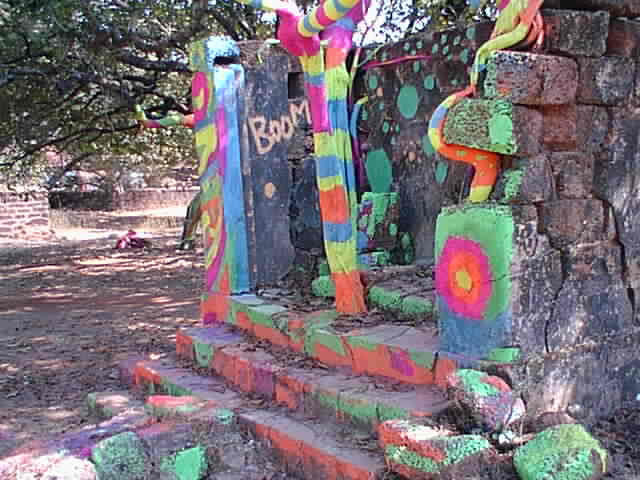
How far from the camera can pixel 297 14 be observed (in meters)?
3.55

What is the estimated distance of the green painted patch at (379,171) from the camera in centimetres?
501

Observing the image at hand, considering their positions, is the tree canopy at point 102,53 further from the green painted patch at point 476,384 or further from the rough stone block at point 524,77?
the green painted patch at point 476,384

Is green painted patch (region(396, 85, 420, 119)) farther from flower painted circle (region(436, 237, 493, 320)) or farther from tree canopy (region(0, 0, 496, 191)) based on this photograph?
tree canopy (region(0, 0, 496, 191))

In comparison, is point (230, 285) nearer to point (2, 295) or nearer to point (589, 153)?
point (589, 153)

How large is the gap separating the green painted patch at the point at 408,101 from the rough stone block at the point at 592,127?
1892 mm

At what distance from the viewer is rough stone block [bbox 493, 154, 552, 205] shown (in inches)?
106

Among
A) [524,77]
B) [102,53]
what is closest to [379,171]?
[524,77]

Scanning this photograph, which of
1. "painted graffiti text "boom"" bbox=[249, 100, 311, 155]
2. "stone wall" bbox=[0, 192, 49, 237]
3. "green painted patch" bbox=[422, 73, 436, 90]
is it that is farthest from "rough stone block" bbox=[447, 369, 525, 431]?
"stone wall" bbox=[0, 192, 49, 237]

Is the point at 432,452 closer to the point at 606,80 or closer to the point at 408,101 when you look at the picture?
the point at 606,80

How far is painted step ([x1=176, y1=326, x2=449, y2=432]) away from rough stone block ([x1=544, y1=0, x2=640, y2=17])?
5.60 feet

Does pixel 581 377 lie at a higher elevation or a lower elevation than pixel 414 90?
lower

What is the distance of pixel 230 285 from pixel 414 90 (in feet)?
6.09

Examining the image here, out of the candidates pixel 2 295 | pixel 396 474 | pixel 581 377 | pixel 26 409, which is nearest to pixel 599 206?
pixel 581 377

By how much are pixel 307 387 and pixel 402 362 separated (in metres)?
0.51
